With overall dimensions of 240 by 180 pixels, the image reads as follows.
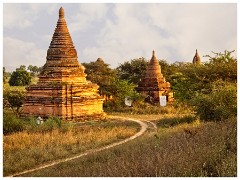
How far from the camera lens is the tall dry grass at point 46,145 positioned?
10.7 meters

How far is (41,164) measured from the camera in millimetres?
10852

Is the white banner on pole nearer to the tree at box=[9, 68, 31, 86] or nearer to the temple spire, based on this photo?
the temple spire

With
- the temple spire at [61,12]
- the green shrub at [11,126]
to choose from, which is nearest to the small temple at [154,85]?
the temple spire at [61,12]

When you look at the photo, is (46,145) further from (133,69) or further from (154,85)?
(133,69)

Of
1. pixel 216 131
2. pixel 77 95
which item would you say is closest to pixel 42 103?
pixel 77 95

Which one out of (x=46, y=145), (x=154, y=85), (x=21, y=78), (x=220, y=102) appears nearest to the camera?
(x=46, y=145)

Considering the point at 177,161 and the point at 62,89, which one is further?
the point at 62,89

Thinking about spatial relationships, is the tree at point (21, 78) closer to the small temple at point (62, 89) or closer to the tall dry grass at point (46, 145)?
the small temple at point (62, 89)

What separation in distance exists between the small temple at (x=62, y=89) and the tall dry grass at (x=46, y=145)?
410cm

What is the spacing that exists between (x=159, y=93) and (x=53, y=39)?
11.9 metres

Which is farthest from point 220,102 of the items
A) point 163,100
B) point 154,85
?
point 154,85

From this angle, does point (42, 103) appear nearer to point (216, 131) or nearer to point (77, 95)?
point (77, 95)

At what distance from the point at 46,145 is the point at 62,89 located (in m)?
7.60

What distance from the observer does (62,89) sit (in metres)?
20.3
